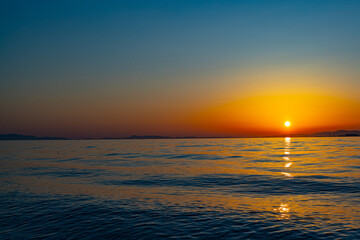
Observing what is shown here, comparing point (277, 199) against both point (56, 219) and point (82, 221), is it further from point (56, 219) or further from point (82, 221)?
point (56, 219)

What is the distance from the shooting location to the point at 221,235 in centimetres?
1072

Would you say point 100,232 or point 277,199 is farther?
point 277,199

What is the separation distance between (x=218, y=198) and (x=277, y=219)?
4920 mm

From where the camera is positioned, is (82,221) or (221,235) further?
(82,221)

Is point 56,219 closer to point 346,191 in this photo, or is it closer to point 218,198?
point 218,198

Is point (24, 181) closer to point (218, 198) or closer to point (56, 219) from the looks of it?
point (56, 219)

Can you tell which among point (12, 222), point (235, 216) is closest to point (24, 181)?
point (12, 222)

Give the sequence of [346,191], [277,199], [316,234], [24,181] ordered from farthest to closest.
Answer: [24,181], [346,191], [277,199], [316,234]

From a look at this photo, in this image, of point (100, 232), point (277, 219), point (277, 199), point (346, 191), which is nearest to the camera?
point (100, 232)

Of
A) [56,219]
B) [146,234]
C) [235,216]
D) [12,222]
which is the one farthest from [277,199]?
[12,222]

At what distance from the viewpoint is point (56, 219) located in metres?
13.1

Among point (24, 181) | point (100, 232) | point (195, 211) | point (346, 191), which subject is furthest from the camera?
point (24, 181)

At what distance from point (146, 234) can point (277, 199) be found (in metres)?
8.94

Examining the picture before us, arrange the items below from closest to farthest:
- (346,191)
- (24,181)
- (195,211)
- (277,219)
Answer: (277,219)
(195,211)
(346,191)
(24,181)
